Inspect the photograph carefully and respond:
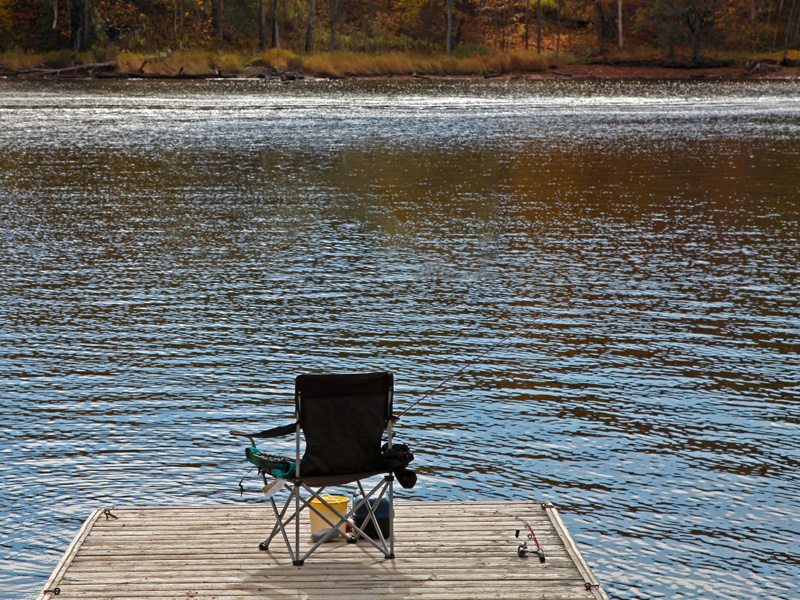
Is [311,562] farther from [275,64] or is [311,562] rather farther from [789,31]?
[789,31]

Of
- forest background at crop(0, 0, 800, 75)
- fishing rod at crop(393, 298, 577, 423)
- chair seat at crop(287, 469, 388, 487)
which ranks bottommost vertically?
fishing rod at crop(393, 298, 577, 423)

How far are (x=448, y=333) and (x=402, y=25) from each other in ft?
274

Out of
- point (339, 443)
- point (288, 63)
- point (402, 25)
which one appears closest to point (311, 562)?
point (339, 443)

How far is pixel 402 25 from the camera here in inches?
3580

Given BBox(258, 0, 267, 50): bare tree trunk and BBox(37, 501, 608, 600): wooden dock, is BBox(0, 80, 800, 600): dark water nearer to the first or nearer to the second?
BBox(37, 501, 608, 600): wooden dock

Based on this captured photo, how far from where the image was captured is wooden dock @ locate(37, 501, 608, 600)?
5234mm

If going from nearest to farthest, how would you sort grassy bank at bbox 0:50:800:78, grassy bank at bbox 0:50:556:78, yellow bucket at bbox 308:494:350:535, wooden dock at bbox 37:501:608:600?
wooden dock at bbox 37:501:608:600, yellow bucket at bbox 308:494:350:535, grassy bank at bbox 0:50:800:78, grassy bank at bbox 0:50:556:78

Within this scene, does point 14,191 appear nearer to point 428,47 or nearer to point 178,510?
point 178,510

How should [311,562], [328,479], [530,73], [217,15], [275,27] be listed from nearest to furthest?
[328,479]
[311,562]
[530,73]
[275,27]
[217,15]

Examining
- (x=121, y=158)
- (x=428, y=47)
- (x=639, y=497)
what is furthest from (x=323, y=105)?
(x=639, y=497)

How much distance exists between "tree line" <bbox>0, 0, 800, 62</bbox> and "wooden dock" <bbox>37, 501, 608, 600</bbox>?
76.4 metres

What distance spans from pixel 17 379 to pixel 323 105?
1629 inches

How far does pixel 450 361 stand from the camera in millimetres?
10938

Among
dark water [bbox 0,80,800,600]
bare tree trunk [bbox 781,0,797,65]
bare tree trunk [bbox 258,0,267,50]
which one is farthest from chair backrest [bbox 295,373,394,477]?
bare tree trunk [bbox 781,0,797,65]
